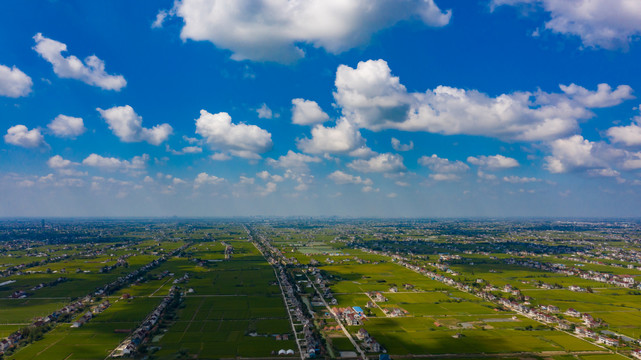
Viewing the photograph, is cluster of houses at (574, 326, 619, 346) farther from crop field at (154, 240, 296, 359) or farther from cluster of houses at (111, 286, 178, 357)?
cluster of houses at (111, 286, 178, 357)

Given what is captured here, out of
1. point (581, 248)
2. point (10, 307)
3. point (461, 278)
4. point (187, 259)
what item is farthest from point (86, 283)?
point (581, 248)

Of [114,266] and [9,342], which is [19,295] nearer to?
[9,342]

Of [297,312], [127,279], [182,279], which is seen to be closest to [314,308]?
[297,312]

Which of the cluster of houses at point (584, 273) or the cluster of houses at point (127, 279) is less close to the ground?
the cluster of houses at point (127, 279)

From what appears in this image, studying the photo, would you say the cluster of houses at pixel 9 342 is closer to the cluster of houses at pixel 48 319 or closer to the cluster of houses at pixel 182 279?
the cluster of houses at pixel 48 319

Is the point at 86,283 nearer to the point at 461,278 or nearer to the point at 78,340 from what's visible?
the point at 78,340

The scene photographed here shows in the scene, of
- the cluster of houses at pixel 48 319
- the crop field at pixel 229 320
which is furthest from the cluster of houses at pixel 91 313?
the crop field at pixel 229 320
